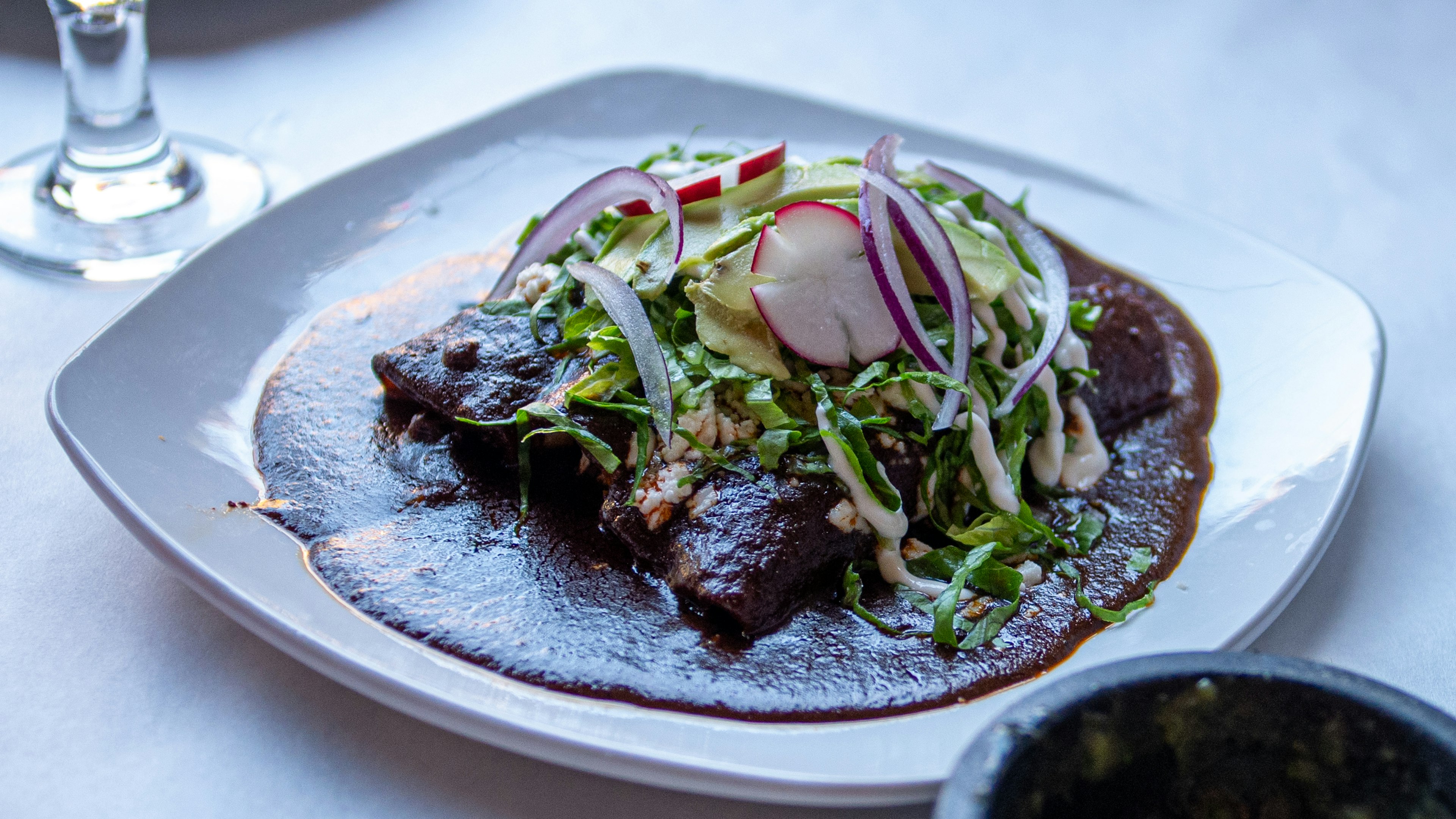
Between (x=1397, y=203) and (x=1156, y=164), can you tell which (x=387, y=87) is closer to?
(x=1156, y=164)

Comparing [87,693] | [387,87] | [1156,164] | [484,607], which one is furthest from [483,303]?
[1156,164]

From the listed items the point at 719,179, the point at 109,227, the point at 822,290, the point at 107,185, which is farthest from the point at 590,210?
the point at 107,185

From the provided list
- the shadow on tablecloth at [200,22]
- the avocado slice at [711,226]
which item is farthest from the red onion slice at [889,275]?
the shadow on tablecloth at [200,22]

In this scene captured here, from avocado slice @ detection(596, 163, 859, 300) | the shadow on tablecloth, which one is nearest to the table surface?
the shadow on tablecloth

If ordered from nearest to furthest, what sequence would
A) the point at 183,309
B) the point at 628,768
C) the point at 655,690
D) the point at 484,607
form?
the point at 628,768 → the point at 655,690 → the point at 484,607 → the point at 183,309

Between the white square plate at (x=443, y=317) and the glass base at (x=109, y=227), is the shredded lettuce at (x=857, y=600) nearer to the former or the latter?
the white square plate at (x=443, y=317)
